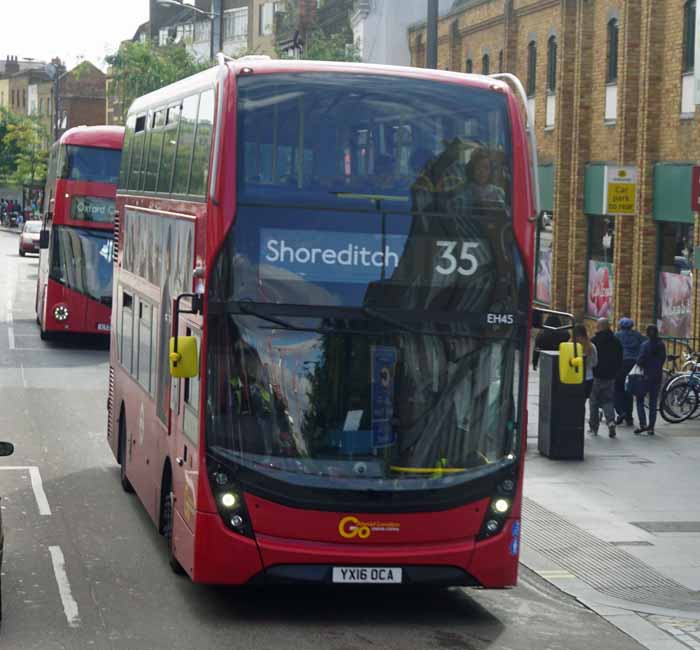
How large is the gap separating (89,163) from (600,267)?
35.3ft

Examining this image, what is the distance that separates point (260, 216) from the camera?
10.8 metres

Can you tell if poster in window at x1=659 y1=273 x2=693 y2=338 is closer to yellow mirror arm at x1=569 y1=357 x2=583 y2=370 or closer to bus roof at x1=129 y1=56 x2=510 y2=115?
yellow mirror arm at x1=569 y1=357 x2=583 y2=370

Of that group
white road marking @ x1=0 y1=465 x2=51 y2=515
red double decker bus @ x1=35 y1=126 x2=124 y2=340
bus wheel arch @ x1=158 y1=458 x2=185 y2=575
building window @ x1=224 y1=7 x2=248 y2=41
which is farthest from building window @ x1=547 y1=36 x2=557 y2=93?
building window @ x1=224 y1=7 x2=248 y2=41

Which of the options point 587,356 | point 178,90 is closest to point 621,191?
point 587,356

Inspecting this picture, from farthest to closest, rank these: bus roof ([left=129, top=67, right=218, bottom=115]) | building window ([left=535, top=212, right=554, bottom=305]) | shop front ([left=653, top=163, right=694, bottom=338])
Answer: building window ([left=535, top=212, right=554, bottom=305]), shop front ([left=653, top=163, right=694, bottom=338]), bus roof ([left=129, top=67, right=218, bottom=115])

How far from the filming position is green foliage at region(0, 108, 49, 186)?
112m

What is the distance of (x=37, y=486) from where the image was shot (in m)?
17.0

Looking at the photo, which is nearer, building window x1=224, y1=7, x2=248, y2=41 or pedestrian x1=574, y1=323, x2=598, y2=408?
pedestrian x1=574, y1=323, x2=598, y2=408

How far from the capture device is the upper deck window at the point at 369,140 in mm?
10812

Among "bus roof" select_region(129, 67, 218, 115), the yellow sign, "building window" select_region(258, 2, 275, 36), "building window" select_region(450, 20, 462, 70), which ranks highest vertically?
"building window" select_region(258, 2, 275, 36)

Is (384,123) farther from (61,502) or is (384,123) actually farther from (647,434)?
(647,434)

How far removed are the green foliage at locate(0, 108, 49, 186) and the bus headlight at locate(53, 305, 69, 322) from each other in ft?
254

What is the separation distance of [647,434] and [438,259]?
12.6m

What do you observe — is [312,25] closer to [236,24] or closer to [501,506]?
[236,24]
